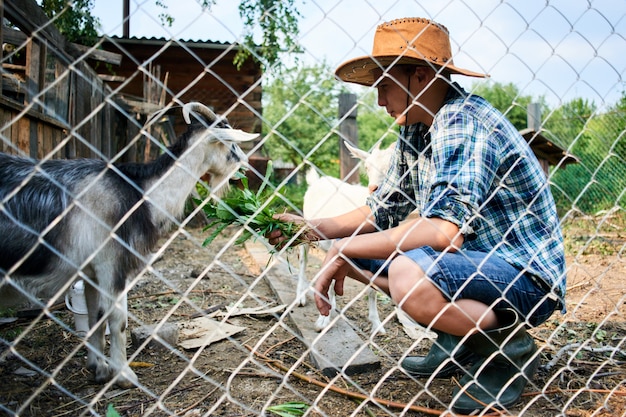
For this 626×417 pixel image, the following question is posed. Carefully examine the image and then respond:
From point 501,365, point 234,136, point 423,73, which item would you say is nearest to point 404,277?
point 501,365

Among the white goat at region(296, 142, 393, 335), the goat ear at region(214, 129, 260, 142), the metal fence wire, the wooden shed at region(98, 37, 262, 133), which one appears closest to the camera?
the metal fence wire

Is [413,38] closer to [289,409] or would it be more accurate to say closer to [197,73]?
[289,409]

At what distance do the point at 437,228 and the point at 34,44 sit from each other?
377 cm

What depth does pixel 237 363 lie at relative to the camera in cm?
299

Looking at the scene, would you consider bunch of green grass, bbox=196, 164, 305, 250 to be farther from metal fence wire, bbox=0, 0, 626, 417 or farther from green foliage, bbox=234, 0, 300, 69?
green foliage, bbox=234, 0, 300, 69

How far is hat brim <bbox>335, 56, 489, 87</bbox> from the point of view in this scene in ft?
7.12

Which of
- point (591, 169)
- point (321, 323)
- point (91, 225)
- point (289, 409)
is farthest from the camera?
point (591, 169)

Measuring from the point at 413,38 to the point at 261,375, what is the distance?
1861 millimetres

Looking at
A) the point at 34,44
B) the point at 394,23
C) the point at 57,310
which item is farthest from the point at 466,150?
the point at 34,44

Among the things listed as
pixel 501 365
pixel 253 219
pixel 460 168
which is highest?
pixel 460 168

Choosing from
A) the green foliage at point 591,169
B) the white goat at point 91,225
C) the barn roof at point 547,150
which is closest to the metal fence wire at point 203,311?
the white goat at point 91,225

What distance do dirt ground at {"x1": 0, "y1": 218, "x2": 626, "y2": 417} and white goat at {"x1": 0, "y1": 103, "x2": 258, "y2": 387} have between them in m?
0.23

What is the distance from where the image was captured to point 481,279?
6.98 ft

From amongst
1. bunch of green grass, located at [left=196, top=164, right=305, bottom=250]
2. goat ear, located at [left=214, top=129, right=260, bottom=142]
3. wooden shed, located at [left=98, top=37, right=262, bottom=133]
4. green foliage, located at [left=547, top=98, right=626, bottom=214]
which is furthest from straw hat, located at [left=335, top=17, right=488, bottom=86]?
wooden shed, located at [left=98, top=37, right=262, bottom=133]
